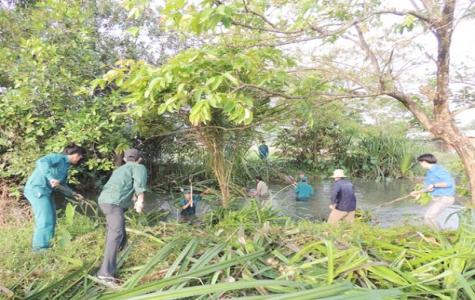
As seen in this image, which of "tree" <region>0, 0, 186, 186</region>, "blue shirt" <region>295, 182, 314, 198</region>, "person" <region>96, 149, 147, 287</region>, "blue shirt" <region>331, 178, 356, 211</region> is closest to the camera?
"person" <region>96, 149, 147, 287</region>

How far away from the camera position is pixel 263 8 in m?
3.78

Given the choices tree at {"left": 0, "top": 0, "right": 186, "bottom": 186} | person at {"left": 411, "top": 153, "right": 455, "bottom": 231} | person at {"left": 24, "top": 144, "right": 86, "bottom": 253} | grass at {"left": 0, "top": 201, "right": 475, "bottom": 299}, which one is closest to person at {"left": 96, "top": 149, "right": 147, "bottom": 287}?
grass at {"left": 0, "top": 201, "right": 475, "bottom": 299}

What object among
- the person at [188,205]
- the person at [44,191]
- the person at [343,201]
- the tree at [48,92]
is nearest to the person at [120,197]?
the person at [44,191]

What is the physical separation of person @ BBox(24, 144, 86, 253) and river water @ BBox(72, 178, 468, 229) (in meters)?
2.77

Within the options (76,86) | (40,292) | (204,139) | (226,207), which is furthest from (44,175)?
(226,207)

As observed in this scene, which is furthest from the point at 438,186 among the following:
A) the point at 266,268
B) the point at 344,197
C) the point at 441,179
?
the point at 266,268

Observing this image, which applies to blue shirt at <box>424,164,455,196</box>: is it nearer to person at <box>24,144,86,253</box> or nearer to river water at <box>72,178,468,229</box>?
river water at <box>72,178,468,229</box>

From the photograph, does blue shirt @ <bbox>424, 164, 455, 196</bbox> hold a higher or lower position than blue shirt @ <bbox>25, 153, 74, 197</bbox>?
lower

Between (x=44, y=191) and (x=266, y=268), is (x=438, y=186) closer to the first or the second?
(x=266, y=268)

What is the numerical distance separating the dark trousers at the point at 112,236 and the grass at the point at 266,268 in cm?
14

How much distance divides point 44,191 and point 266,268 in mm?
2960

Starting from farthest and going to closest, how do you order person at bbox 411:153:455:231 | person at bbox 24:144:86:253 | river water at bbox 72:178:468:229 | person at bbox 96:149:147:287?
1. river water at bbox 72:178:468:229
2. person at bbox 411:153:455:231
3. person at bbox 24:144:86:253
4. person at bbox 96:149:147:287

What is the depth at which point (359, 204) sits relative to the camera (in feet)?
27.5

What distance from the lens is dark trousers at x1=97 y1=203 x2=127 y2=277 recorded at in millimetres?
2890
